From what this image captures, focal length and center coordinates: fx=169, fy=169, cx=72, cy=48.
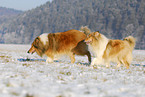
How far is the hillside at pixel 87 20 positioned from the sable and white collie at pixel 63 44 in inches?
A: 2454

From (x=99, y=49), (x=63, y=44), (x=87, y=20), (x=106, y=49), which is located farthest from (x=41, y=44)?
(x=87, y=20)

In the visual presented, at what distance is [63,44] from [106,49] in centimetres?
245

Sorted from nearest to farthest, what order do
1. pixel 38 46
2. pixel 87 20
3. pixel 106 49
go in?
pixel 106 49 → pixel 38 46 → pixel 87 20

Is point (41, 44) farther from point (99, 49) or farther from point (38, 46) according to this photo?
point (99, 49)

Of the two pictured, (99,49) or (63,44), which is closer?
(99,49)

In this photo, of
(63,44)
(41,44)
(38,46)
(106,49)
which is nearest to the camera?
(106,49)

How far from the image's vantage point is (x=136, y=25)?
7481 centimetres

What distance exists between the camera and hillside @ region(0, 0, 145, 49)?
7769 centimetres

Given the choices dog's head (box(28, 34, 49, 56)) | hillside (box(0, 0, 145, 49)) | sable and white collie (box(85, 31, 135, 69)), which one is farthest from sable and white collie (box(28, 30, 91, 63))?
hillside (box(0, 0, 145, 49))

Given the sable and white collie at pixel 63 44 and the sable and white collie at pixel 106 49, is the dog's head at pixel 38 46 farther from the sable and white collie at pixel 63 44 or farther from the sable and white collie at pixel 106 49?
the sable and white collie at pixel 106 49

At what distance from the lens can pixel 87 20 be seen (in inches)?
3898

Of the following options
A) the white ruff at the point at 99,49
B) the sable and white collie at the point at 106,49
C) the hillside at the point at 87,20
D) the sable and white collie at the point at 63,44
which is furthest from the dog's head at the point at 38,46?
the hillside at the point at 87,20

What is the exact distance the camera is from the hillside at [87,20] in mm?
77688

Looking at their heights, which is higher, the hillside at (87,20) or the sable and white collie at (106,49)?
the hillside at (87,20)
